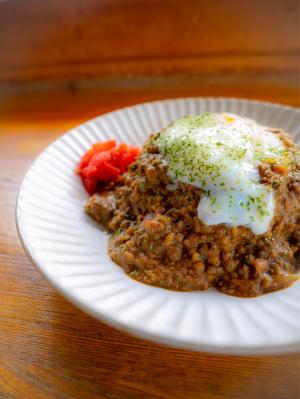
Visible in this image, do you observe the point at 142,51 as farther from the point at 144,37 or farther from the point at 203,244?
the point at 203,244

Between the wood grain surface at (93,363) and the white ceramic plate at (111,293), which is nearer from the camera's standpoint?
the white ceramic plate at (111,293)

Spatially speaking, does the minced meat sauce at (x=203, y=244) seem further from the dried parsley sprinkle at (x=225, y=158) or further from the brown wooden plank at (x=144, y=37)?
the brown wooden plank at (x=144, y=37)

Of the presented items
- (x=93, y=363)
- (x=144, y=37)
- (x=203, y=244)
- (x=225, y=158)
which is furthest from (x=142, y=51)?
(x=93, y=363)

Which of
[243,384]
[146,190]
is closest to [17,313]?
[146,190]

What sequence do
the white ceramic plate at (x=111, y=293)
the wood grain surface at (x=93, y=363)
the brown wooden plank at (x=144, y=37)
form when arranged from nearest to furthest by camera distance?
1. the white ceramic plate at (x=111, y=293)
2. the wood grain surface at (x=93, y=363)
3. the brown wooden plank at (x=144, y=37)

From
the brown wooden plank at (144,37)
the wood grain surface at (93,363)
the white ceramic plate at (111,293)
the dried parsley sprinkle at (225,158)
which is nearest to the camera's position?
the white ceramic plate at (111,293)

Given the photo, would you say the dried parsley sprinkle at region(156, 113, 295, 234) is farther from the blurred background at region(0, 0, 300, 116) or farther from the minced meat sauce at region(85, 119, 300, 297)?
the blurred background at region(0, 0, 300, 116)

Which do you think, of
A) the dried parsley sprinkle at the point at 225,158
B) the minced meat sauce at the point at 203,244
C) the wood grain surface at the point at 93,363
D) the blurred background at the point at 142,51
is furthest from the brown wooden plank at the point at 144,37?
the wood grain surface at the point at 93,363

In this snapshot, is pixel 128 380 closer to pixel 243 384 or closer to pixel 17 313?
pixel 243 384
